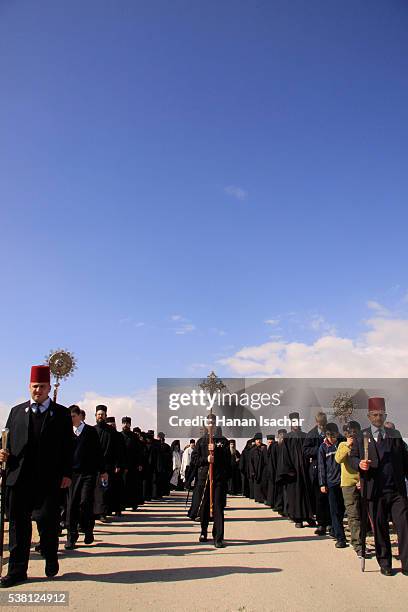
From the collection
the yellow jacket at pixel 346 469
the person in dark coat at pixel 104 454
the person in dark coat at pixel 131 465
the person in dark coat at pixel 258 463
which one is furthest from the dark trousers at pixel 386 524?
the person in dark coat at pixel 258 463

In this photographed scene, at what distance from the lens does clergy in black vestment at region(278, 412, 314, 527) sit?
43.5ft

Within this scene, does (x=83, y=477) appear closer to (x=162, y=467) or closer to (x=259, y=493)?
(x=259, y=493)

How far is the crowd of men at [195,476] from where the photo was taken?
709 cm

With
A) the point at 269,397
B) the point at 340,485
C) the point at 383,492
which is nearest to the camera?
the point at 383,492

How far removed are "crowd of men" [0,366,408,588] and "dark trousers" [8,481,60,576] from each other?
0.01m

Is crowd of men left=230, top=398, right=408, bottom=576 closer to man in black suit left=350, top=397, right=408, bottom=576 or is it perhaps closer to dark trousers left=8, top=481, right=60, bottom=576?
man in black suit left=350, top=397, right=408, bottom=576

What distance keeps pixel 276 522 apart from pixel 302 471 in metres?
1.74

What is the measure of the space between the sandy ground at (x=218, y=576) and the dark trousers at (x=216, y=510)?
10.4 inches

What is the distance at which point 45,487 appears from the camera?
23.4ft

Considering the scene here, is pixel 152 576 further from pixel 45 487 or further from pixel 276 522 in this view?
pixel 276 522

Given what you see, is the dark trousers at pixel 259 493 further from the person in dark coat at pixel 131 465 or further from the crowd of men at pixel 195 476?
the person in dark coat at pixel 131 465

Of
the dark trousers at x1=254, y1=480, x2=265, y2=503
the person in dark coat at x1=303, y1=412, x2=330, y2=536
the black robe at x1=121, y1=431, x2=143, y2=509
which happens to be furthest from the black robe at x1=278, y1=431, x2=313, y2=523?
the dark trousers at x1=254, y1=480, x2=265, y2=503

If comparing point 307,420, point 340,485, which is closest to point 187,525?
point 340,485

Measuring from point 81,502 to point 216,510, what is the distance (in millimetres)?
2143
